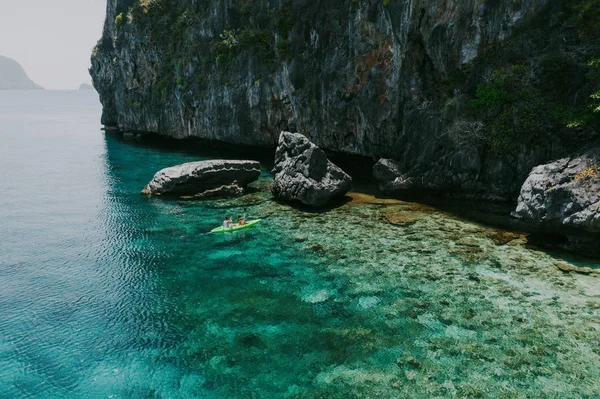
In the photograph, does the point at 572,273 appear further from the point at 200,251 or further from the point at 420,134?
the point at 200,251

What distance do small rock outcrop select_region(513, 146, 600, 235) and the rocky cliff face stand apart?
316 cm

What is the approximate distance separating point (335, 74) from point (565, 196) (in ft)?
62.9

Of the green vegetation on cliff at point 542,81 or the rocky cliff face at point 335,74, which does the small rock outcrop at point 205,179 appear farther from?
the green vegetation on cliff at point 542,81

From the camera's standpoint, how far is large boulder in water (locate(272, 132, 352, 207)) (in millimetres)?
25328

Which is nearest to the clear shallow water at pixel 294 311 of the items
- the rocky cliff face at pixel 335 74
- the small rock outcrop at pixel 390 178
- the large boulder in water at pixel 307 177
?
the large boulder in water at pixel 307 177

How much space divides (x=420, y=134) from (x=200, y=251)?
15684 mm

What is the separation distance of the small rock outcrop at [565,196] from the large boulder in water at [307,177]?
11026 mm

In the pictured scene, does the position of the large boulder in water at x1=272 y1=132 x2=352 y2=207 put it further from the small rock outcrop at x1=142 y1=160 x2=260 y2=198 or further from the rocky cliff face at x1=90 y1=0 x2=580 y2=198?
the rocky cliff face at x1=90 y1=0 x2=580 y2=198

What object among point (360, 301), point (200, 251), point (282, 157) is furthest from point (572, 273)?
point (282, 157)

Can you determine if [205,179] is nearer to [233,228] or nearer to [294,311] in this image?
[233,228]

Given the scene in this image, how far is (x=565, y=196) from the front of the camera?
1684cm

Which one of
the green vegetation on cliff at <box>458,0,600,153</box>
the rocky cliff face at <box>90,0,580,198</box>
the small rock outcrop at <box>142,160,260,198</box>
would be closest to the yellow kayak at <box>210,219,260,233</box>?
the small rock outcrop at <box>142,160,260,198</box>

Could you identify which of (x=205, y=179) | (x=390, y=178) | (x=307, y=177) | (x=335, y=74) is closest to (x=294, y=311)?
(x=307, y=177)

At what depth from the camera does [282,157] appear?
94.0 ft
